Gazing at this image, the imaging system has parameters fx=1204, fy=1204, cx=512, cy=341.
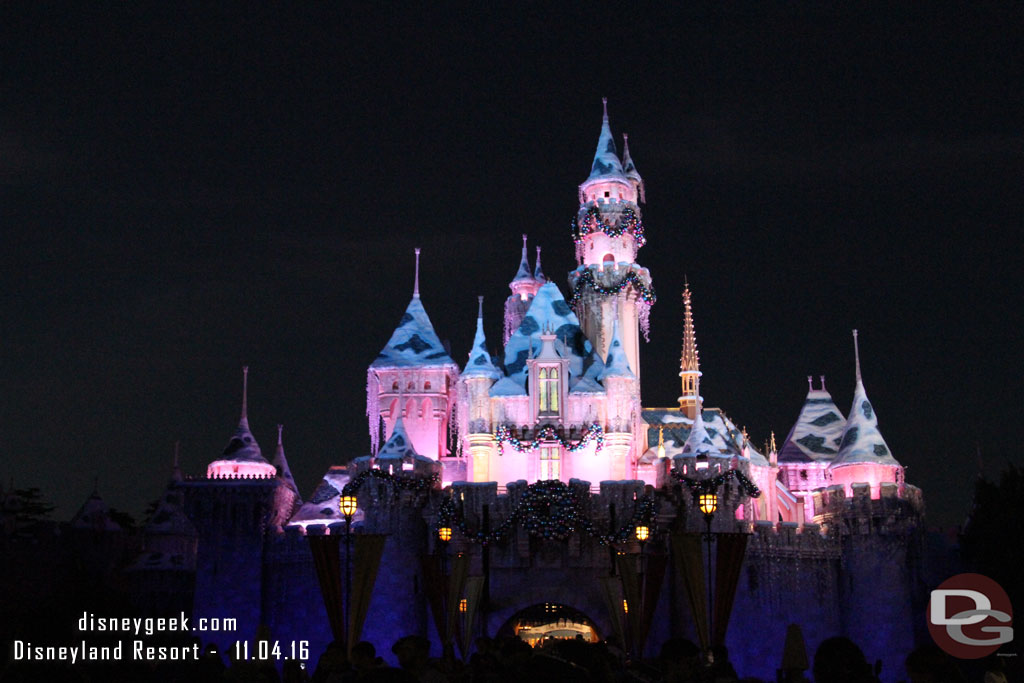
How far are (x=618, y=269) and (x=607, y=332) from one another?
257 cm

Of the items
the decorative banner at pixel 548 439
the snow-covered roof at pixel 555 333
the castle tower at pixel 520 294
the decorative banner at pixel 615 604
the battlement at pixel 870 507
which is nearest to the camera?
the decorative banner at pixel 615 604

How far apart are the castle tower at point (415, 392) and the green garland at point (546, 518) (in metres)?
7.94

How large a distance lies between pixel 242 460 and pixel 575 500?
14268 millimetres

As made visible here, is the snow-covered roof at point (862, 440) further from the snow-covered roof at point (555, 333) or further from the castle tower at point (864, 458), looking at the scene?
the snow-covered roof at point (555, 333)

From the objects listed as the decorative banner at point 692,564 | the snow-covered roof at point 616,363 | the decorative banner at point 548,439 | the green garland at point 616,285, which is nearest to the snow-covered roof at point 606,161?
the green garland at point 616,285

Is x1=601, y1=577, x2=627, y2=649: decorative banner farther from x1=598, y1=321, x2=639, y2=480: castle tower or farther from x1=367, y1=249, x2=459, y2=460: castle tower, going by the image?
x1=367, y1=249, x2=459, y2=460: castle tower

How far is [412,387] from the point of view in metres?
48.0

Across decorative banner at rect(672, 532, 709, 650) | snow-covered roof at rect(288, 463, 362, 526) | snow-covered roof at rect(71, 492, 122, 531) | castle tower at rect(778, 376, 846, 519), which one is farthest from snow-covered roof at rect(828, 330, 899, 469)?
snow-covered roof at rect(71, 492, 122, 531)

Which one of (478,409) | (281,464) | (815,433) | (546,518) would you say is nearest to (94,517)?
(281,464)

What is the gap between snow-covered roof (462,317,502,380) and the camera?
145ft

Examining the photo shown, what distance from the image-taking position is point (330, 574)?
118ft

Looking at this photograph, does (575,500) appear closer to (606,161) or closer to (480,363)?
(480,363)

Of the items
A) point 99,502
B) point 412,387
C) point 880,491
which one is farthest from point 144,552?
point 880,491

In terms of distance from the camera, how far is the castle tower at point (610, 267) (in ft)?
156
